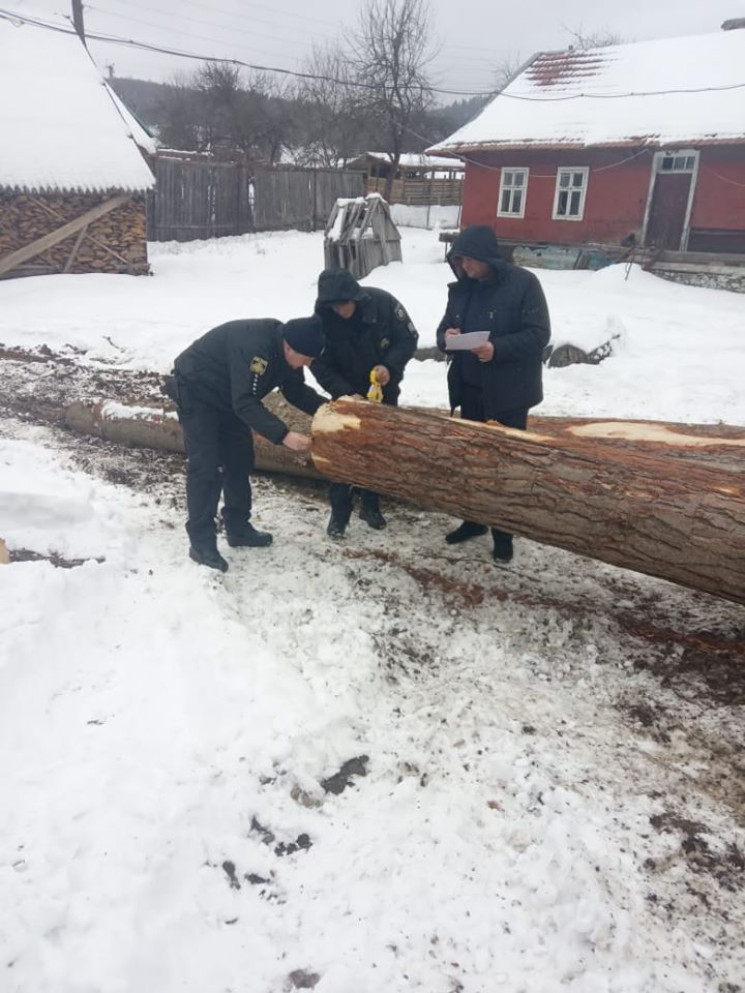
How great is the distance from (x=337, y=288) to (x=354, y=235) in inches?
398

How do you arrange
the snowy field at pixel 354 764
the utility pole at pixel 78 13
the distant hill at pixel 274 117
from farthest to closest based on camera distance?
the distant hill at pixel 274 117, the utility pole at pixel 78 13, the snowy field at pixel 354 764

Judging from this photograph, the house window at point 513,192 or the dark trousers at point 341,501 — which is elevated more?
the house window at point 513,192

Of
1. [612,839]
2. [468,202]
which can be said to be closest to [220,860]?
[612,839]

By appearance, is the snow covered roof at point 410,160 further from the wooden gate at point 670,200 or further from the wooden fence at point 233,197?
the wooden gate at point 670,200

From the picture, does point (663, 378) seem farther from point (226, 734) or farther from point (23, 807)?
point (23, 807)

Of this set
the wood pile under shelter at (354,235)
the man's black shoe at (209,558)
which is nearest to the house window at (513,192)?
the wood pile under shelter at (354,235)

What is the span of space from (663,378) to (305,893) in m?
6.71

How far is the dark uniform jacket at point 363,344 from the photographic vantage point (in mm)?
4180

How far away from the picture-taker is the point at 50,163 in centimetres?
1244

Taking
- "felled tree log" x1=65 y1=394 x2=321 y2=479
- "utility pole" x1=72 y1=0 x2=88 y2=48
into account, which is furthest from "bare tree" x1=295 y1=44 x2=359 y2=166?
"felled tree log" x1=65 y1=394 x2=321 y2=479

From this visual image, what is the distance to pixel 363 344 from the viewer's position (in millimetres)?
4266

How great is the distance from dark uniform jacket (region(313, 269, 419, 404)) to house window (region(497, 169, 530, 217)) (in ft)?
51.8

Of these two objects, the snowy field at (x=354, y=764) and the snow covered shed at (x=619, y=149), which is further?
the snow covered shed at (x=619, y=149)

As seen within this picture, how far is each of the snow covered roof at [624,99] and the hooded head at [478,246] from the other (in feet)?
44.8
